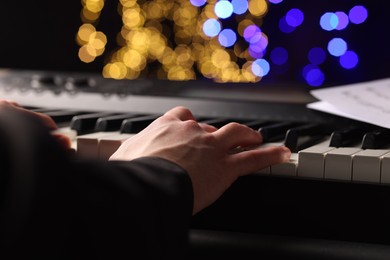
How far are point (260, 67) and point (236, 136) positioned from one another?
1.83 feet

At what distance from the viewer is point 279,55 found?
147 cm

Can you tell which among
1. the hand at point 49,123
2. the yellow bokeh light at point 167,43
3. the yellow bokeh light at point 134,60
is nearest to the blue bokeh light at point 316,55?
the yellow bokeh light at point 167,43

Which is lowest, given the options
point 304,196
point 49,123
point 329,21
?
point 304,196

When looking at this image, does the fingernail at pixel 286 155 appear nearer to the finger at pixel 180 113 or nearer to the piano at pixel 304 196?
the piano at pixel 304 196

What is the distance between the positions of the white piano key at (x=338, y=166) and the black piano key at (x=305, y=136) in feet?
0.36

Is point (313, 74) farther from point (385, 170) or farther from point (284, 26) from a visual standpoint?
point (385, 170)

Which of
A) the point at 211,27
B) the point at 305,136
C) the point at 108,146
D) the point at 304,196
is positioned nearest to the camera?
Answer: the point at 304,196

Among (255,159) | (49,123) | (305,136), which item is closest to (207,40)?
(305,136)

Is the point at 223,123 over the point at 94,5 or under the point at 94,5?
under

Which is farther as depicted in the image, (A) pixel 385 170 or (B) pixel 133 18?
(B) pixel 133 18

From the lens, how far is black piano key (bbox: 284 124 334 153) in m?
1.03

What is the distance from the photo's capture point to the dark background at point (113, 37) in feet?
4.66

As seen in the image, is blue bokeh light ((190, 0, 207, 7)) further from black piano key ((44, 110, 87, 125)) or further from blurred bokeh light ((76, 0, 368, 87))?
black piano key ((44, 110, 87, 125))

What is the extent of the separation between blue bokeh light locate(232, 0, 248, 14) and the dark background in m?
0.06
